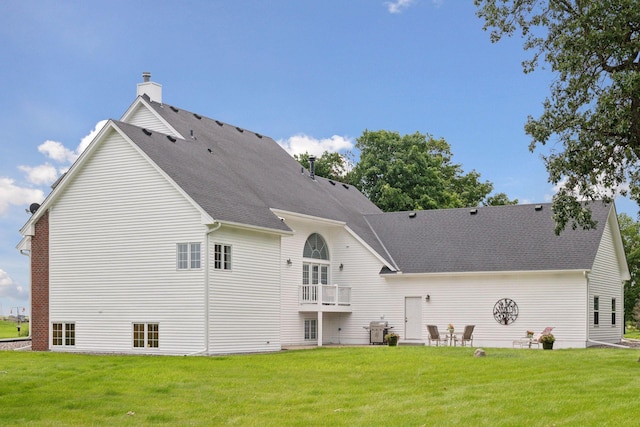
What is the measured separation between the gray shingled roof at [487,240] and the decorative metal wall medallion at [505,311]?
128 centimetres

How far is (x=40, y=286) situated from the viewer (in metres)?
28.8

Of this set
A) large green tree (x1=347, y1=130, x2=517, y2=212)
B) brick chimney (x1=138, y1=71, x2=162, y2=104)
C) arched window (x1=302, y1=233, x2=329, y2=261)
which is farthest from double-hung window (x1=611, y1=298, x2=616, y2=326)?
brick chimney (x1=138, y1=71, x2=162, y2=104)

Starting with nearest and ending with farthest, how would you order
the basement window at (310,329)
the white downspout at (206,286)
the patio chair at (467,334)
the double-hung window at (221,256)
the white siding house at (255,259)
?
the white downspout at (206,286) < the double-hung window at (221,256) < the white siding house at (255,259) < the patio chair at (467,334) < the basement window at (310,329)

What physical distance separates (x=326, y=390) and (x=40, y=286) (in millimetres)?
15952

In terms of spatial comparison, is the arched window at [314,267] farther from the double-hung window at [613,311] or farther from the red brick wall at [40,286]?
the double-hung window at [613,311]

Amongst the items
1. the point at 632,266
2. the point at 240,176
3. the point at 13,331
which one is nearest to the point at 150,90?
the point at 240,176

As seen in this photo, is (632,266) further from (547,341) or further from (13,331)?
(13,331)

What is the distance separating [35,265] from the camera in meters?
29.0

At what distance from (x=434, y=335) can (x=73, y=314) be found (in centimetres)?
1257

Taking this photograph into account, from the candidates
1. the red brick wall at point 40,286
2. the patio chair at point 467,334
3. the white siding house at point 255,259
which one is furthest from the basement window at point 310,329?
the red brick wall at point 40,286

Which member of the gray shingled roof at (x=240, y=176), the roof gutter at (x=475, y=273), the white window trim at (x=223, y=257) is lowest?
the roof gutter at (x=475, y=273)

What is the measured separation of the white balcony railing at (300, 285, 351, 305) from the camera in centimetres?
3209

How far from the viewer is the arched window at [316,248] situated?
3312 centimetres

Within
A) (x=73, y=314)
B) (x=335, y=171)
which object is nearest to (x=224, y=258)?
(x=73, y=314)
